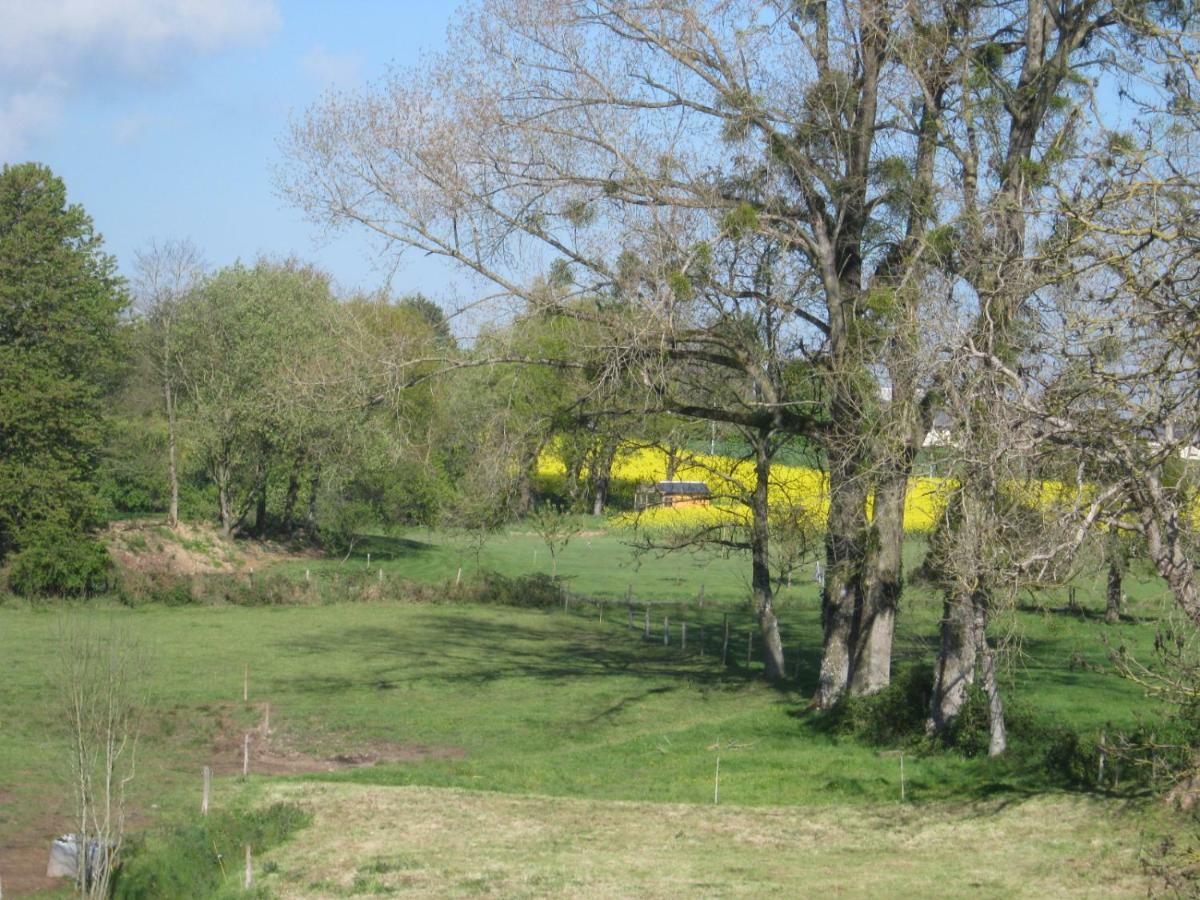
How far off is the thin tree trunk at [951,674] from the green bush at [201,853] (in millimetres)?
9992

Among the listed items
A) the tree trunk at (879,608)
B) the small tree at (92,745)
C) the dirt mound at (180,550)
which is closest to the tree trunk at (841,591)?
the tree trunk at (879,608)

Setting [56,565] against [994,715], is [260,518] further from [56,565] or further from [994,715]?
[994,715]

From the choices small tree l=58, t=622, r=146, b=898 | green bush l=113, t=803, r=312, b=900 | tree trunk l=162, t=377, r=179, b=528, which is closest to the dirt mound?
tree trunk l=162, t=377, r=179, b=528

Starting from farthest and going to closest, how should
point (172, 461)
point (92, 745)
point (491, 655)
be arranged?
point (172, 461), point (491, 655), point (92, 745)

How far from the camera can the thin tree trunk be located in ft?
70.6

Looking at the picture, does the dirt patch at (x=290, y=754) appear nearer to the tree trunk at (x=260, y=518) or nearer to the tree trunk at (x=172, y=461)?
the tree trunk at (x=172, y=461)

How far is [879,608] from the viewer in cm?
2492

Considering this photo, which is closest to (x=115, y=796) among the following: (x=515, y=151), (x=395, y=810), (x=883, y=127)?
(x=395, y=810)

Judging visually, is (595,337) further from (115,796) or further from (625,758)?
(115,796)

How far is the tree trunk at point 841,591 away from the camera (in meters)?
24.2

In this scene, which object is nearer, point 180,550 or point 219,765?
point 219,765

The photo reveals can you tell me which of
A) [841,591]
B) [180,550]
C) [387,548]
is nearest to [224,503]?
[180,550]

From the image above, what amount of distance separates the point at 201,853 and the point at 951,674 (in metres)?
11.7

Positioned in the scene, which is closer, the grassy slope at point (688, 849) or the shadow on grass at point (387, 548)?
the grassy slope at point (688, 849)
